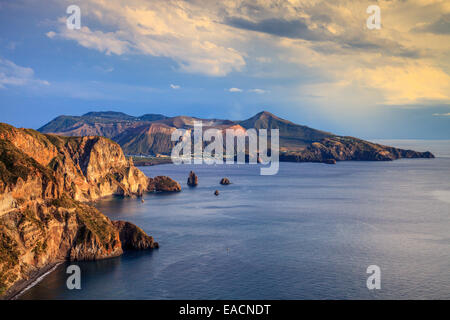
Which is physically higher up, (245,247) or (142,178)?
(142,178)

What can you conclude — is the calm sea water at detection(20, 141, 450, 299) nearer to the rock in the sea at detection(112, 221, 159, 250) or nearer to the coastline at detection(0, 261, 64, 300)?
the coastline at detection(0, 261, 64, 300)

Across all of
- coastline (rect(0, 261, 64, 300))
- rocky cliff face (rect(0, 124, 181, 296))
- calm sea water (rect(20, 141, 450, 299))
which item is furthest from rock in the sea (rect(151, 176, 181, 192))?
coastline (rect(0, 261, 64, 300))

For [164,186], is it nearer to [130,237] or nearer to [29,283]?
[130,237]

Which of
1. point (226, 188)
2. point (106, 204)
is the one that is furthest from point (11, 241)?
point (226, 188)

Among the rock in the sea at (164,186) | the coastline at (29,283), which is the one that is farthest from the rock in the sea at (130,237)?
the rock in the sea at (164,186)
